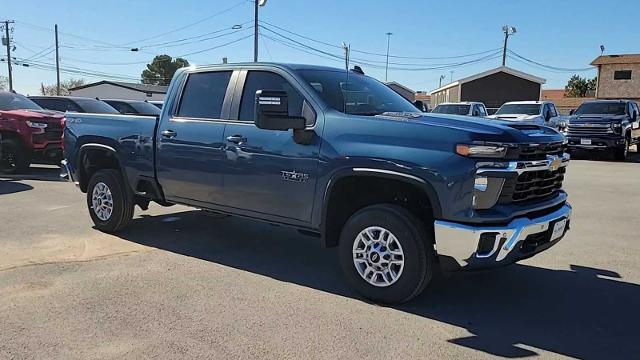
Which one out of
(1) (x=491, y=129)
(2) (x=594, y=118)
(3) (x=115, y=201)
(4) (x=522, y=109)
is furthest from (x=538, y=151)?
(4) (x=522, y=109)

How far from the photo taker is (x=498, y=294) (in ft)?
16.0

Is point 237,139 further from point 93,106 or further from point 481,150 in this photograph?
point 93,106

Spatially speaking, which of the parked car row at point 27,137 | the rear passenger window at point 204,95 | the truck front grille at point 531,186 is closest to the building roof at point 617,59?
the parked car row at point 27,137

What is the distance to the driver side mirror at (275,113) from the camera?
4.52m

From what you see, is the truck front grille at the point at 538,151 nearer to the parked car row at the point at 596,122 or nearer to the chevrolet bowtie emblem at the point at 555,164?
the chevrolet bowtie emblem at the point at 555,164

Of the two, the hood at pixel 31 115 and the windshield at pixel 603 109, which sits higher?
the windshield at pixel 603 109

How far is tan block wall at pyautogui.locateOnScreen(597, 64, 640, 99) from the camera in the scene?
4716cm

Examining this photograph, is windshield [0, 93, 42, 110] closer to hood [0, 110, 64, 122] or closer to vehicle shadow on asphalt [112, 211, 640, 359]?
hood [0, 110, 64, 122]

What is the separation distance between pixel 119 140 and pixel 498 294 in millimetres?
4436

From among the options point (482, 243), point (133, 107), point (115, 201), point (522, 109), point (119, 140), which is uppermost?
point (522, 109)

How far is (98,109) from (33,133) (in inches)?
86.5

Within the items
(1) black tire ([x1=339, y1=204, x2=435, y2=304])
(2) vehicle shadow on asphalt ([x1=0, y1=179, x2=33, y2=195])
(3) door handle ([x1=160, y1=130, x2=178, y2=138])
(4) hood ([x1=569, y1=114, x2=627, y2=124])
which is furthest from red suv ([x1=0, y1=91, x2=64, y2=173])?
(4) hood ([x1=569, y1=114, x2=627, y2=124])

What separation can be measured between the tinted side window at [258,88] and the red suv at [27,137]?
8.17m

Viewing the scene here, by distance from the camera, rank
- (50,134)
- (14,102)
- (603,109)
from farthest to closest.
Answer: (603,109) → (14,102) → (50,134)
